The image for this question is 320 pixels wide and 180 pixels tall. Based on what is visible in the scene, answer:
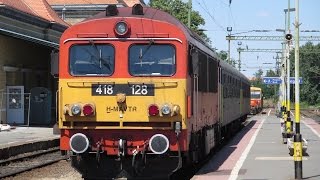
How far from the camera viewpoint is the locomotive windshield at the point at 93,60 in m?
10.9

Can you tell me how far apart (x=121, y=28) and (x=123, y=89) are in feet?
3.63

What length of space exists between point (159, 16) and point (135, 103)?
72.2 inches

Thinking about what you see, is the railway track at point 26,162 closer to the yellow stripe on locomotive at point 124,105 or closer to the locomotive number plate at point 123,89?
the yellow stripe on locomotive at point 124,105

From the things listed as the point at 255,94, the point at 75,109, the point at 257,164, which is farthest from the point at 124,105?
the point at 255,94

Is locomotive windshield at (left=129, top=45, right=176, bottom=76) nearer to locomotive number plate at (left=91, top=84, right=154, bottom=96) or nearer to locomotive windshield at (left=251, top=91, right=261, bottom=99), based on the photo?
locomotive number plate at (left=91, top=84, right=154, bottom=96)

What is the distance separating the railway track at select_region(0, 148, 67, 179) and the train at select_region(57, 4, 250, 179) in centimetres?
362

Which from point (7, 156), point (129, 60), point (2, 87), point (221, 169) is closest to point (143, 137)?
point (129, 60)

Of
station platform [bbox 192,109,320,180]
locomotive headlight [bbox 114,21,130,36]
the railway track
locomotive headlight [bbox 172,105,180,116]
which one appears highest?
locomotive headlight [bbox 114,21,130,36]

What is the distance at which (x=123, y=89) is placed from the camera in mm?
10750

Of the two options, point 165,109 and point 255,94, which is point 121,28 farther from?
point 255,94

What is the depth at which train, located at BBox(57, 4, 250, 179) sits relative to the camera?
Result: 10641 millimetres

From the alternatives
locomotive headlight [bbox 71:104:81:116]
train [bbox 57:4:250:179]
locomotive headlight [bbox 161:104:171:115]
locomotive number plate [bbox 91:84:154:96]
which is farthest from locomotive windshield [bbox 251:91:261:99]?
locomotive headlight [bbox 71:104:81:116]

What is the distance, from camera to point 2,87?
31469 mm

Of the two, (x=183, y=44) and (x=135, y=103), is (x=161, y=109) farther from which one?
(x=183, y=44)
